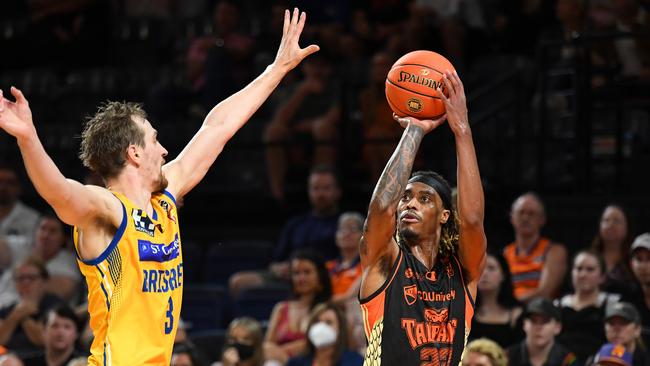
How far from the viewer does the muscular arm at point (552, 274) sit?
9.70 meters

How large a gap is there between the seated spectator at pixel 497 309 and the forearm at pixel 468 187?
3211 mm

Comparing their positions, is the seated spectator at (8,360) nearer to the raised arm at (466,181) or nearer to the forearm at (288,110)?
the raised arm at (466,181)

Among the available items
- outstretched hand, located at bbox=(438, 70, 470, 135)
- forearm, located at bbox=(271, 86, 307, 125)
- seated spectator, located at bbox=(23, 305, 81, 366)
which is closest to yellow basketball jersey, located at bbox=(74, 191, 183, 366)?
outstretched hand, located at bbox=(438, 70, 470, 135)

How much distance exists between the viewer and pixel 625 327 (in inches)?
326

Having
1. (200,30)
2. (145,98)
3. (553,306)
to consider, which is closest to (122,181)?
(553,306)

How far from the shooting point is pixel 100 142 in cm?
546

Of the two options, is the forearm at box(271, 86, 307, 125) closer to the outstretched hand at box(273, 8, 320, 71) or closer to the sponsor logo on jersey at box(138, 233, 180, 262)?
the outstretched hand at box(273, 8, 320, 71)

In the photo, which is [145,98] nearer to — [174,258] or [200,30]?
[200,30]

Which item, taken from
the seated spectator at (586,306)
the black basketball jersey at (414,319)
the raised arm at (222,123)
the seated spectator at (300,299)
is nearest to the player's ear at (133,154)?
the raised arm at (222,123)

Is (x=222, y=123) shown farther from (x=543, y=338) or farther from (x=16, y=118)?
(x=543, y=338)

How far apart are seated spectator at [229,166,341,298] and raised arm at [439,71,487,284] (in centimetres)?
513

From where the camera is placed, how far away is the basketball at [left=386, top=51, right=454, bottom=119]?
6105 millimetres

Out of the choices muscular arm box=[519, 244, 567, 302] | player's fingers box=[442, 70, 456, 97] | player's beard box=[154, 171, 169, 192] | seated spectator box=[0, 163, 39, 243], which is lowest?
player's beard box=[154, 171, 169, 192]

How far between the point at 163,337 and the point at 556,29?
820 centimetres
